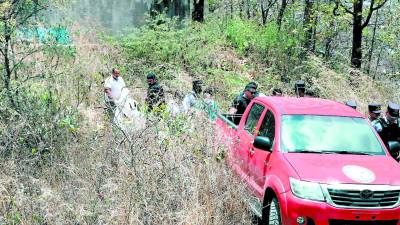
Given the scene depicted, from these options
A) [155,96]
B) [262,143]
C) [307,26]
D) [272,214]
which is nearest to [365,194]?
[272,214]

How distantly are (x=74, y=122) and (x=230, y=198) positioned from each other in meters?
3.76

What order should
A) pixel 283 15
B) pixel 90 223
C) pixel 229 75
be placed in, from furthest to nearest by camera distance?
pixel 283 15, pixel 229 75, pixel 90 223

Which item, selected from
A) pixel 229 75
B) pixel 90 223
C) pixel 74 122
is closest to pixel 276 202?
pixel 90 223

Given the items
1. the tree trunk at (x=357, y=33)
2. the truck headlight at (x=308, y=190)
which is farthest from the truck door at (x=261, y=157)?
the tree trunk at (x=357, y=33)

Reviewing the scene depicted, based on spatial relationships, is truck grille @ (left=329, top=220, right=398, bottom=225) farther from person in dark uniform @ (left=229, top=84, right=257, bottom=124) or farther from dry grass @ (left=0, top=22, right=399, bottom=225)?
person in dark uniform @ (left=229, top=84, right=257, bottom=124)

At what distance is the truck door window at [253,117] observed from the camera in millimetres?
7738

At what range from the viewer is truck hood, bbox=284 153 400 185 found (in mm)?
5691

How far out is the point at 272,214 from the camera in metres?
6.11

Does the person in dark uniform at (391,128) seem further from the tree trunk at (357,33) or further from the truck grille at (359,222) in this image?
the tree trunk at (357,33)

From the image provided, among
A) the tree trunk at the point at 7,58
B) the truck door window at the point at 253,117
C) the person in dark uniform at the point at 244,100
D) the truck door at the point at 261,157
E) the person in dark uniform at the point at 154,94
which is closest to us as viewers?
the truck door at the point at 261,157

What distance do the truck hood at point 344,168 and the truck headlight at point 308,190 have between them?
62mm

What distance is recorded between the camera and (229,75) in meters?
15.8

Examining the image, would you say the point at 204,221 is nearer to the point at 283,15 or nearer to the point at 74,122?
the point at 74,122

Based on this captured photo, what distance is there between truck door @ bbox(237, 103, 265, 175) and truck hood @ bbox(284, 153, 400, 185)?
1.30m
